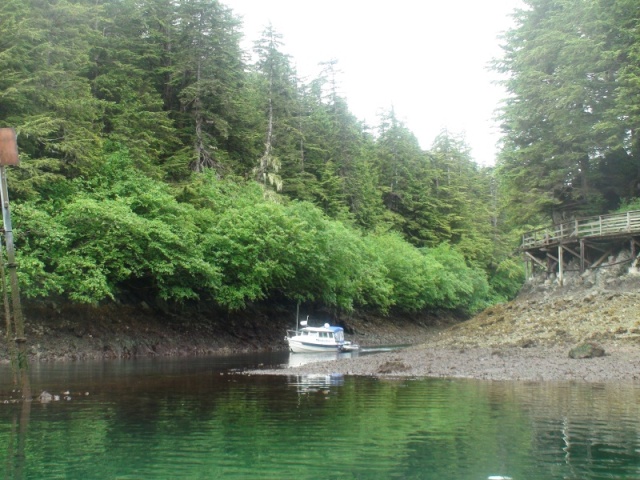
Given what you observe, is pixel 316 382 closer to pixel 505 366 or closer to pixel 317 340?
pixel 505 366

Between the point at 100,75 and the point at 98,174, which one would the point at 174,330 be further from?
the point at 100,75

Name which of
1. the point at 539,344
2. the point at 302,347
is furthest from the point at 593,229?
the point at 302,347

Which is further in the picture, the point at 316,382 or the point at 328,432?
the point at 316,382

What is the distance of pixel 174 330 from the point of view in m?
38.9

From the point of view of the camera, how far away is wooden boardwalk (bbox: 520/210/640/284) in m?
38.2

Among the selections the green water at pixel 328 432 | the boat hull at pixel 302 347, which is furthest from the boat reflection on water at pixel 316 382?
the boat hull at pixel 302 347

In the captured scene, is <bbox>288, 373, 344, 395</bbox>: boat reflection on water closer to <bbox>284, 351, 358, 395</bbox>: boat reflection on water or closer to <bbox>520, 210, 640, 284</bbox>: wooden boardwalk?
<bbox>284, 351, 358, 395</bbox>: boat reflection on water

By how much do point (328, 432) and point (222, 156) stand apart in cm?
4171

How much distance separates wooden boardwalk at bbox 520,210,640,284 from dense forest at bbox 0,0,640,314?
434 cm

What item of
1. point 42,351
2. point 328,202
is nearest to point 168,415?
point 42,351

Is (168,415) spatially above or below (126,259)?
below

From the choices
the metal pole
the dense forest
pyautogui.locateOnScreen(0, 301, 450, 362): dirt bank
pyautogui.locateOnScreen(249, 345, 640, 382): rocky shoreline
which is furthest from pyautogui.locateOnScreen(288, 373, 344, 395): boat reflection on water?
pyautogui.locateOnScreen(0, 301, 450, 362): dirt bank

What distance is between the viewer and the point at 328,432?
12047 millimetres

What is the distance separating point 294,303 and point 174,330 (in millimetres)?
13691
